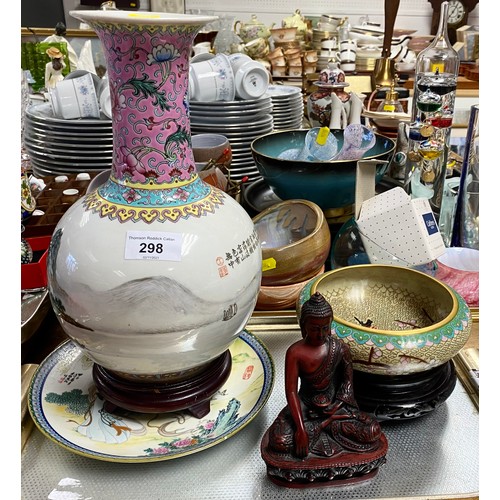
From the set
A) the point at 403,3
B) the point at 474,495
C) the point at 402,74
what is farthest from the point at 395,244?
the point at 403,3

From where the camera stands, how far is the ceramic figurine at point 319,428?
0.56m

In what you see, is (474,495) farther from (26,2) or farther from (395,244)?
(26,2)

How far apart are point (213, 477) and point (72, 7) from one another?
361 cm

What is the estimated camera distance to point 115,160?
595 millimetres

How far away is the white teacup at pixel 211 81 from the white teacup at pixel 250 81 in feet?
0.07

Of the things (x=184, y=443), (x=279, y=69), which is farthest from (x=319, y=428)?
(x=279, y=69)

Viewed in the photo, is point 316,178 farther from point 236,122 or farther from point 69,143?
point 69,143

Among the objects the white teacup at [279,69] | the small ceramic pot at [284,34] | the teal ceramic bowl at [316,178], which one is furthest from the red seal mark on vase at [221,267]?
the small ceramic pot at [284,34]

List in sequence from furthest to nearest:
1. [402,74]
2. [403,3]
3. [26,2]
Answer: [403,3]
[26,2]
[402,74]

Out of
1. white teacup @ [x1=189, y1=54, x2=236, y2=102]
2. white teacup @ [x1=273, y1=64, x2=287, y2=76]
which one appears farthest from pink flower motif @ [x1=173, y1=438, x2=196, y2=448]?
white teacup @ [x1=273, y1=64, x2=287, y2=76]

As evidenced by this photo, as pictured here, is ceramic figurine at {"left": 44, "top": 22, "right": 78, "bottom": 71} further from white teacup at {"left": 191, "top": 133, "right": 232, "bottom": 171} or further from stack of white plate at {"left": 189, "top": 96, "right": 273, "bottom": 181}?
white teacup at {"left": 191, "top": 133, "right": 232, "bottom": 171}

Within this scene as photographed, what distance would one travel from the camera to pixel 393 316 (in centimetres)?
79

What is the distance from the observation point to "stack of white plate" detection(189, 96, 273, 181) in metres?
1.37

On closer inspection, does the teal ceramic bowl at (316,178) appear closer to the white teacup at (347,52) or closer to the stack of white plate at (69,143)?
the stack of white plate at (69,143)
